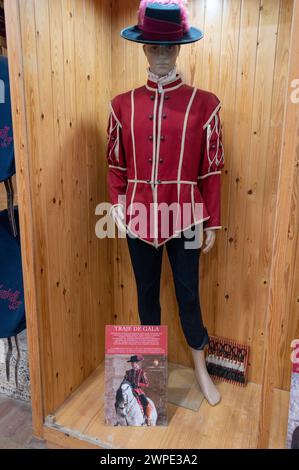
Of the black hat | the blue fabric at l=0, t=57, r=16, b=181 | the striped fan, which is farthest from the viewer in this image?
the striped fan

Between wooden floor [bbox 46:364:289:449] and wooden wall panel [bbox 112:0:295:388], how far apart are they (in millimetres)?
205

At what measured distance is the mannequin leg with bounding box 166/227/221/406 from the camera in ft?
5.49

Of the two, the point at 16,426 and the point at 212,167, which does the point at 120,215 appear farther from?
the point at 16,426

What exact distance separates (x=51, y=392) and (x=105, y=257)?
2.24 feet

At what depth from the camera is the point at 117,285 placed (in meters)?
2.18

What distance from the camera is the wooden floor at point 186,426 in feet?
5.30

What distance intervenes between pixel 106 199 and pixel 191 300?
0.67 meters

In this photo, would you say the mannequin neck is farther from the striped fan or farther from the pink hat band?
the striped fan

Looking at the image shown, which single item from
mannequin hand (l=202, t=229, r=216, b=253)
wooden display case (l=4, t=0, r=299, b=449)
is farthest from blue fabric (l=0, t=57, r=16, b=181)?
mannequin hand (l=202, t=229, r=216, b=253)

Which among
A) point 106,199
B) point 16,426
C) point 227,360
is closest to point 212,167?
point 106,199

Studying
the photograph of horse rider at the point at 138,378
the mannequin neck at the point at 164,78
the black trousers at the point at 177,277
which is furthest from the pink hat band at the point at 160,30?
the photograph of horse rider at the point at 138,378

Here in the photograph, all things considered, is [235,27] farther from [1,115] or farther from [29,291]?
[29,291]

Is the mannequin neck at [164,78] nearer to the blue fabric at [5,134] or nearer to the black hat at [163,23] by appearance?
the black hat at [163,23]
